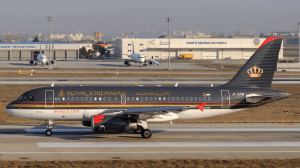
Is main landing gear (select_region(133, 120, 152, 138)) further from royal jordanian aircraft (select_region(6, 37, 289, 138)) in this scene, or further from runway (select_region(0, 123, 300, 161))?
runway (select_region(0, 123, 300, 161))

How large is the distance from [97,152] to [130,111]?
5.22m

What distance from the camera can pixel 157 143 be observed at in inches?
1164

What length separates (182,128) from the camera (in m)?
36.4

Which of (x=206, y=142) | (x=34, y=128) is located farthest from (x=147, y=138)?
(x=34, y=128)

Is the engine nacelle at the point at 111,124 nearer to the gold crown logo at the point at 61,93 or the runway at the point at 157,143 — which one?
the runway at the point at 157,143

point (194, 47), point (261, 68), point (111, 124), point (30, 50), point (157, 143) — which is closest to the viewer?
point (157, 143)

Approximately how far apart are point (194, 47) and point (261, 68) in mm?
157041

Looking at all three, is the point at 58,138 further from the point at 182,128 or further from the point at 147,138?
the point at 182,128

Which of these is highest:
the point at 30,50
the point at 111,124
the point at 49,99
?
the point at 30,50

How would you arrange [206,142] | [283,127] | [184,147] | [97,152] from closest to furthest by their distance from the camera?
[97,152] < [184,147] < [206,142] < [283,127]

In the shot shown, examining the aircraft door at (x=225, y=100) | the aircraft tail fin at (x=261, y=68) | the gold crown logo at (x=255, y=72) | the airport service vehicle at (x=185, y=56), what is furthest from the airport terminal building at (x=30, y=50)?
the aircraft door at (x=225, y=100)

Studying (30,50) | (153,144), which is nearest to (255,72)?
(153,144)

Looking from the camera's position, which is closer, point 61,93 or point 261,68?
point 61,93

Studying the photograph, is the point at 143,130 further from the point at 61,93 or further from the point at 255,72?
the point at 255,72
